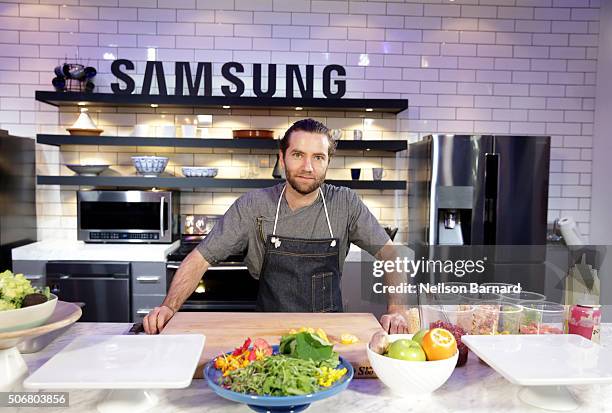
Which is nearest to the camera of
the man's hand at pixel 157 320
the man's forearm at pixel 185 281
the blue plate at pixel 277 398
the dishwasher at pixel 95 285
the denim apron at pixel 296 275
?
the blue plate at pixel 277 398

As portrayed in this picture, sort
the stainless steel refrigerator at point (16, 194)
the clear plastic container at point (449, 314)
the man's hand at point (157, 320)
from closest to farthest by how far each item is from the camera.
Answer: the clear plastic container at point (449, 314)
the man's hand at point (157, 320)
the stainless steel refrigerator at point (16, 194)

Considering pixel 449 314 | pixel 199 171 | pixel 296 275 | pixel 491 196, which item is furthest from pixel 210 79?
pixel 449 314

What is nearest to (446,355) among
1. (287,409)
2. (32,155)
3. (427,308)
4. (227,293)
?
(427,308)

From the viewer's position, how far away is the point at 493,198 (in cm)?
424

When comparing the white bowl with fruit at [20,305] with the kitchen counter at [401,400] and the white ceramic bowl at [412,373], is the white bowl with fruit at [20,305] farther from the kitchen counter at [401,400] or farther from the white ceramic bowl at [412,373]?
the white ceramic bowl at [412,373]

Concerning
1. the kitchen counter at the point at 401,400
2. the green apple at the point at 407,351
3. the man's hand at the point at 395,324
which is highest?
the green apple at the point at 407,351

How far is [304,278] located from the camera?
2699 millimetres

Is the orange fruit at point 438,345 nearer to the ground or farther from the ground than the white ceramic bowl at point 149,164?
nearer to the ground

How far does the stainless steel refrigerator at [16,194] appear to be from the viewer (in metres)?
4.11

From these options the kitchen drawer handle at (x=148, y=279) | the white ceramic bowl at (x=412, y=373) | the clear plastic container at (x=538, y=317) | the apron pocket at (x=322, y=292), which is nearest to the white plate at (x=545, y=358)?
the clear plastic container at (x=538, y=317)

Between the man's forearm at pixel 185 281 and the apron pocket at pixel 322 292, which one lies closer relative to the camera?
the man's forearm at pixel 185 281

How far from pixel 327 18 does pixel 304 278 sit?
2.80 m

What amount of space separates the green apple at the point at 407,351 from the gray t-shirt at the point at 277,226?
4.26 feet

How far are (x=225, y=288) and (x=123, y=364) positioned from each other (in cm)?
257
